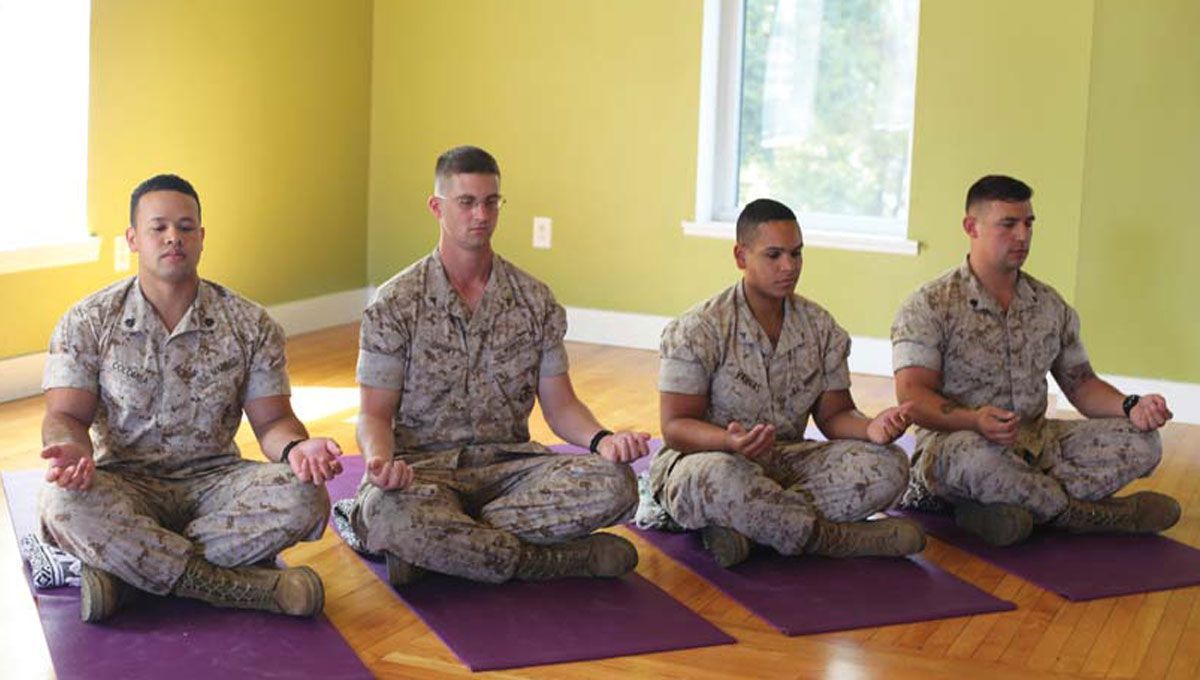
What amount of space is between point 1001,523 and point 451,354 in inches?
57.3

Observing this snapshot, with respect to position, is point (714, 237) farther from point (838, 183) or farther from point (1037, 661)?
point (1037, 661)

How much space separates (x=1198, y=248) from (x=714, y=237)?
1.96 meters

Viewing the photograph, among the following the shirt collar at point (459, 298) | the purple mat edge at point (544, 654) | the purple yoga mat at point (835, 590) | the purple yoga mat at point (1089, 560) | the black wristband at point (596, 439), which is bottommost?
the purple mat edge at point (544, 654)

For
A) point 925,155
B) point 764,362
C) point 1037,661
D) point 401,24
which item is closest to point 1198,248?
point 925,155

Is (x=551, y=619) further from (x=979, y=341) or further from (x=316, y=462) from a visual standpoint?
(x=979, y=341)

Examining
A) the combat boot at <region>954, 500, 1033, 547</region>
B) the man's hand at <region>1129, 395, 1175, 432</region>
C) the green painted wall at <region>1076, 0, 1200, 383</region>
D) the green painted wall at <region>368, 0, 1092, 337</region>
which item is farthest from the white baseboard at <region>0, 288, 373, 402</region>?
the man's hand at <region>1129, 395, 1175, 432</region>

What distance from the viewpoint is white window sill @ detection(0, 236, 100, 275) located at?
569 cm

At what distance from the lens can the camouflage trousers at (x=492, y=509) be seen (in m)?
3.71

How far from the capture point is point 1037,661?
11.5 feet

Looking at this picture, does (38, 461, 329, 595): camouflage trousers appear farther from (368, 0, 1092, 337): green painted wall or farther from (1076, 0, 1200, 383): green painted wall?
(368, 0, 1092, 337): green painted wall

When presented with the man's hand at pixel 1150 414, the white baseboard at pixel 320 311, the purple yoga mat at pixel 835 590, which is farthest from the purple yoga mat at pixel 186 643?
the white baseboard at pixel 320 311

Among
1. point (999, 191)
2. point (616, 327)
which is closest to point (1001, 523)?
point (999, 191)

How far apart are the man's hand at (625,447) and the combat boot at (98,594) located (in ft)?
3.56

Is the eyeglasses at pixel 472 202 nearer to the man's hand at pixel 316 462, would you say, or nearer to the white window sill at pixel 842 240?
the man's hand at pixel 316 462
